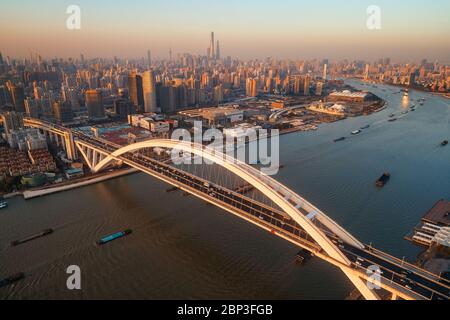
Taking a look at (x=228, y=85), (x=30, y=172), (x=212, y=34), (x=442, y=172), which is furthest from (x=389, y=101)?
(x=212, y=34)

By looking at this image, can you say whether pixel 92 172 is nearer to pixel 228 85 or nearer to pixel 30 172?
pixel 30 172

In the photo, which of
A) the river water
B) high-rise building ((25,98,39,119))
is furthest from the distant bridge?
high-rise building ((25,98,39,119))

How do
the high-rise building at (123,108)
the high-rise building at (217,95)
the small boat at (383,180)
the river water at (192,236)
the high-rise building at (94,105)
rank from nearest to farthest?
the river water at (192,236), the small boat at (383,180), the high-rise building at (94,105), the high-rise building at (123,108), the high-rise building at (217,95)

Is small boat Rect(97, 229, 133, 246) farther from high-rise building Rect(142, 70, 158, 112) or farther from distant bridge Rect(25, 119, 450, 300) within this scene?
high-rise building Rect(142, 70, 158, 112)

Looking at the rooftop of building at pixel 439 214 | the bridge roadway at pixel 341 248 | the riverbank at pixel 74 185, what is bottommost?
the rooftop of building at pixel 439 214

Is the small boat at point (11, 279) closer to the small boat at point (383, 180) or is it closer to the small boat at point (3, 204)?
the small boat at point (3, 204)

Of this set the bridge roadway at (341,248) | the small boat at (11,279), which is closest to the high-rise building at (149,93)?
the bridge roadway at (341,248)

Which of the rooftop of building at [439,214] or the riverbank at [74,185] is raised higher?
the riverbank at [74,185]
